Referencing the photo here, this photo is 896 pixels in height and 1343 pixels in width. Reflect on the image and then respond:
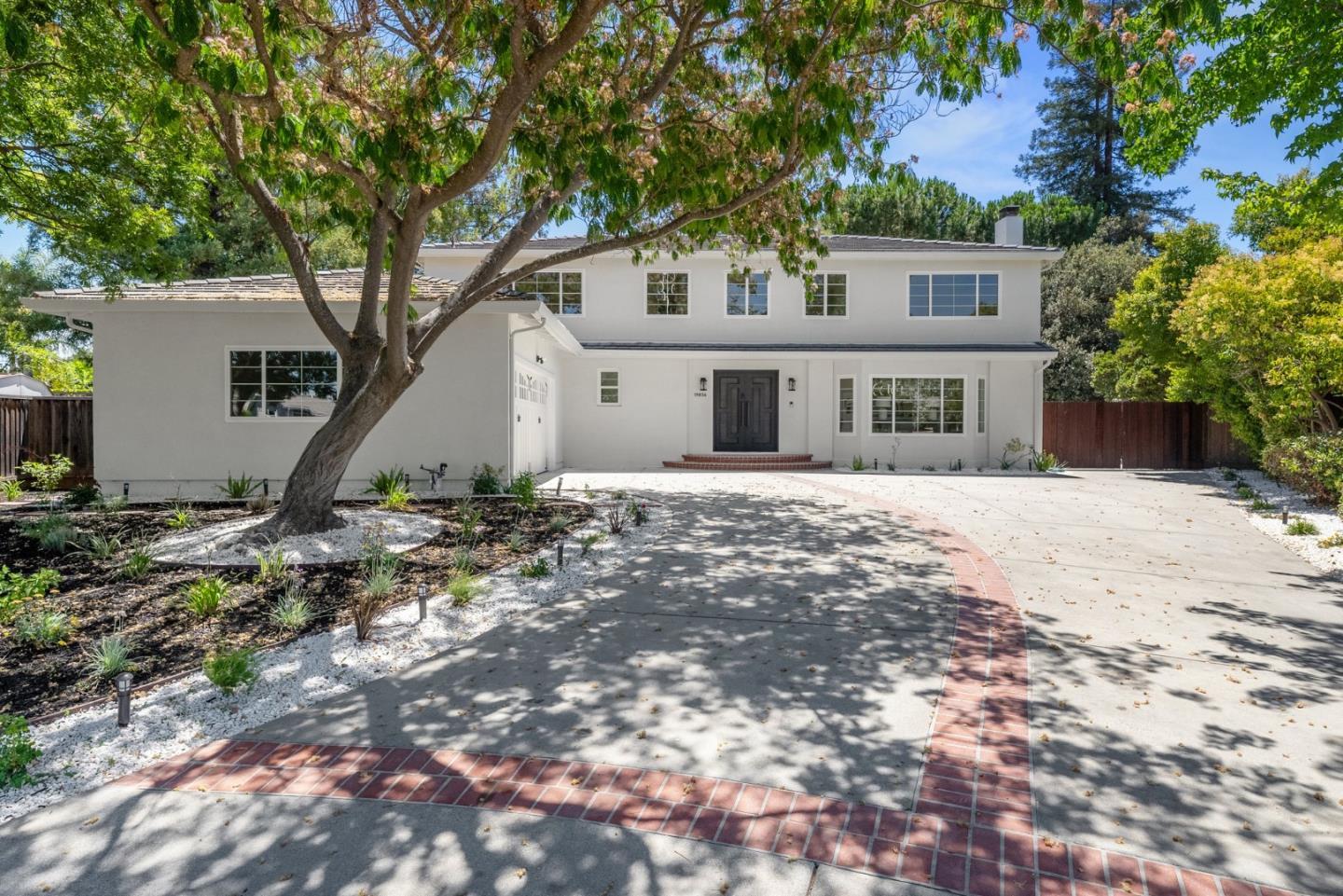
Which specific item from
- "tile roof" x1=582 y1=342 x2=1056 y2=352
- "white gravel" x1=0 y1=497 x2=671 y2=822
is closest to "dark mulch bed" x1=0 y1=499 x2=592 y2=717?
"white gravel" x1=0 y1=497 x2=671 y2=822

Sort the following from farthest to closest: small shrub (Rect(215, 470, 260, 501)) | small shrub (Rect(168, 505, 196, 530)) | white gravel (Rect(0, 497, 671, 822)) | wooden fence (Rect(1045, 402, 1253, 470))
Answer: wooden fence (Rect(1045, 402, 1253, 470)), small shrub (Rect(215, 470, 260, 501)), small shrub (Rect(168, 505, 196, 530)), white gravel (Rect(0, 497, 671, 822))

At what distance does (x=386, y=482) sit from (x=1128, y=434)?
1902 cm

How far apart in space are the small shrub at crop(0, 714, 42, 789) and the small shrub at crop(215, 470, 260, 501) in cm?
891

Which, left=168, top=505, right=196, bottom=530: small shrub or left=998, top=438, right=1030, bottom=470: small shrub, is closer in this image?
left=168, top=505, right=196, bottom=530: small shrub

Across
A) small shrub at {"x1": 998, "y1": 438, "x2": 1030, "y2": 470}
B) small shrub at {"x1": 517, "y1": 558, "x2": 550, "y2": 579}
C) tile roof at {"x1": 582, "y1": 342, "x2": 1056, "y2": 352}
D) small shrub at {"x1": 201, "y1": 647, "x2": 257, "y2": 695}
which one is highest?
tile roof at {"x1": 582, "y1": 342, "x2": 1056, "y2": 352}

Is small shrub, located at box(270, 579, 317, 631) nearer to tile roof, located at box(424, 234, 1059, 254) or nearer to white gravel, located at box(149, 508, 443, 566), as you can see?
white gravel, located at box(149, 508, 443, 566)

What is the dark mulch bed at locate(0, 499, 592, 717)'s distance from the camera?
470 cm

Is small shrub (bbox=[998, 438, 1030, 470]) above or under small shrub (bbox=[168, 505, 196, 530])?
above

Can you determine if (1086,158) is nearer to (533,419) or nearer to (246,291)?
(533,419)

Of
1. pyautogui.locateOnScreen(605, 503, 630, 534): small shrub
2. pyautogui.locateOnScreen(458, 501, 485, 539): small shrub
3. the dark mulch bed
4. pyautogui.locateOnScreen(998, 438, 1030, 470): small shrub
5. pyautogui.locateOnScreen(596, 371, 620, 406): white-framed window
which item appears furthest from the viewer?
pyautogui.locateOnScreen(596, 371, 620, 406): white-framed window

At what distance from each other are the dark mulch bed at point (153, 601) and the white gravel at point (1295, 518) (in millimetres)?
8402

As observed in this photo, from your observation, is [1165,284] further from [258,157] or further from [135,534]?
[135,534]

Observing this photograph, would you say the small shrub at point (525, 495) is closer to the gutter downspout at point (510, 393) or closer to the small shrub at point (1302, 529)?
the gutter downspout at point (510, 393)

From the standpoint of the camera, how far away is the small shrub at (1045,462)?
747 inches
